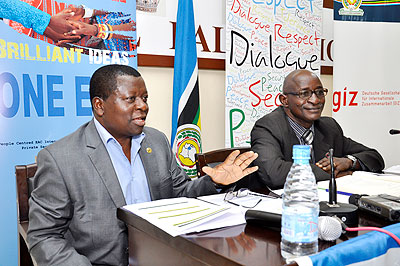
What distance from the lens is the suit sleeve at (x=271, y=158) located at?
75.7 inches

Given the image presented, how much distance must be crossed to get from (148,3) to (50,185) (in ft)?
7.24

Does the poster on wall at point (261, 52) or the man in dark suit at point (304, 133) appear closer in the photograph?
the man in dark suit at point (304, 133)

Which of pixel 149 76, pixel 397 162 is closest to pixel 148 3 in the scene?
pixel 149 76

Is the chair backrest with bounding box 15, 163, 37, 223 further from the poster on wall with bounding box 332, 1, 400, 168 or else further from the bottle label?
the poster on wall with bounding box 332, 1, 400, 168

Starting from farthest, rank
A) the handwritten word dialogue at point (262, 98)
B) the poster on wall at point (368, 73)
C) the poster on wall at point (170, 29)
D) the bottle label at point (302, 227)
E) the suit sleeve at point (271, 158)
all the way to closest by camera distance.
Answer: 1. the poster on wall at point (368, 73)
2. the handwritten word dialogue at point (262, 98)
3. the poster on wall at point (170, 29)
4. the suit sleeve at point (271, 158)
5. the bottle label at point (302, 227)

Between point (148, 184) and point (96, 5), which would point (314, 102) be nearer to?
point (148, 184)

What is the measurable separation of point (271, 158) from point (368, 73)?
2431 millimetres

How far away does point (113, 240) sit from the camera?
1.42 m

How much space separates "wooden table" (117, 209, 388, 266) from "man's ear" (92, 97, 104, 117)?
56 centimetres

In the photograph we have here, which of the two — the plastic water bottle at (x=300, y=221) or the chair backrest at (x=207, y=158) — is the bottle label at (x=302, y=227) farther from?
the chair backrest at (x=207, y=158)

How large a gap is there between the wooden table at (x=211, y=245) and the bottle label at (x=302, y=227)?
65mm

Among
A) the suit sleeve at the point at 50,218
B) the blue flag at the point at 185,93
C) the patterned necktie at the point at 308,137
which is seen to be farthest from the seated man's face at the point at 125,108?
the blue flag at the point at 185,93

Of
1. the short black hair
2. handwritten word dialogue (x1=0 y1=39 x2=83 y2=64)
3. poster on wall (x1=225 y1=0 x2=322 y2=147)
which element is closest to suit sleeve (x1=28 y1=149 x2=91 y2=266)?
the short black hair

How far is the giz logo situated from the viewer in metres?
3.83
